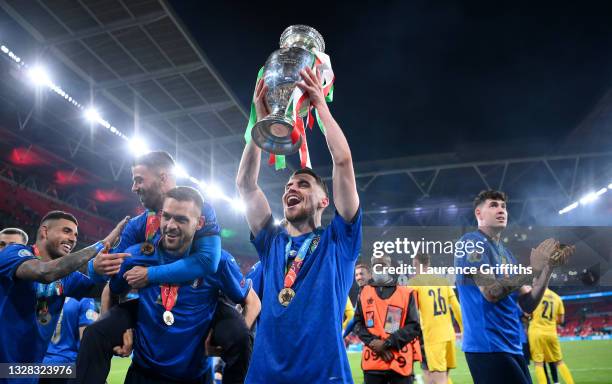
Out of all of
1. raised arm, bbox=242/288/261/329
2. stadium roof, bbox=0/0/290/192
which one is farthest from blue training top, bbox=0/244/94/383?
stadium roof, bbox=0/0/290/192

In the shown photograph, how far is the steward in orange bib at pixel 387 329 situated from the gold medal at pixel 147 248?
3416mm

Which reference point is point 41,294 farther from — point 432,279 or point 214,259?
point 432,279

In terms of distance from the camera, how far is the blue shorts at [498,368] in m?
3.85

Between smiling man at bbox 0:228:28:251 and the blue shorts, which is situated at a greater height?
smiling man at bbox 0:228:28:251

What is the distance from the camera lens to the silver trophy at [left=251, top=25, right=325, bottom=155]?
258 cm

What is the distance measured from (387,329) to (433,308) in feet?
8.62

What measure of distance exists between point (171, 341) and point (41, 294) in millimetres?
1994

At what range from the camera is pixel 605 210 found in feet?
76.1

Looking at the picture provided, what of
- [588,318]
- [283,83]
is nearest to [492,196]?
[283,83]

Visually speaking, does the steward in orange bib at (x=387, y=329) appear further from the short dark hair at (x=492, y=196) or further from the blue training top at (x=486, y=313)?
the short dark hair at (x=492, y=196)

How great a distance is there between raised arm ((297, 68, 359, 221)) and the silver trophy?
13cm

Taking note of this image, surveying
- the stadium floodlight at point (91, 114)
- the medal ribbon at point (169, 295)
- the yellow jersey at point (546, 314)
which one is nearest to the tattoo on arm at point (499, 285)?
the medal ribbon at point (169, 295)

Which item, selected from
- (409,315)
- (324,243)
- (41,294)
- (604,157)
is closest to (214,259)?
(324,243)

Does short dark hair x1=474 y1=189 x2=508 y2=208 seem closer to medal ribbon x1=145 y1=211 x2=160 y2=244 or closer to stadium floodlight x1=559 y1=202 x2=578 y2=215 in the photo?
medal ribbon x1=145 y1=211 x2=160 y2=244
